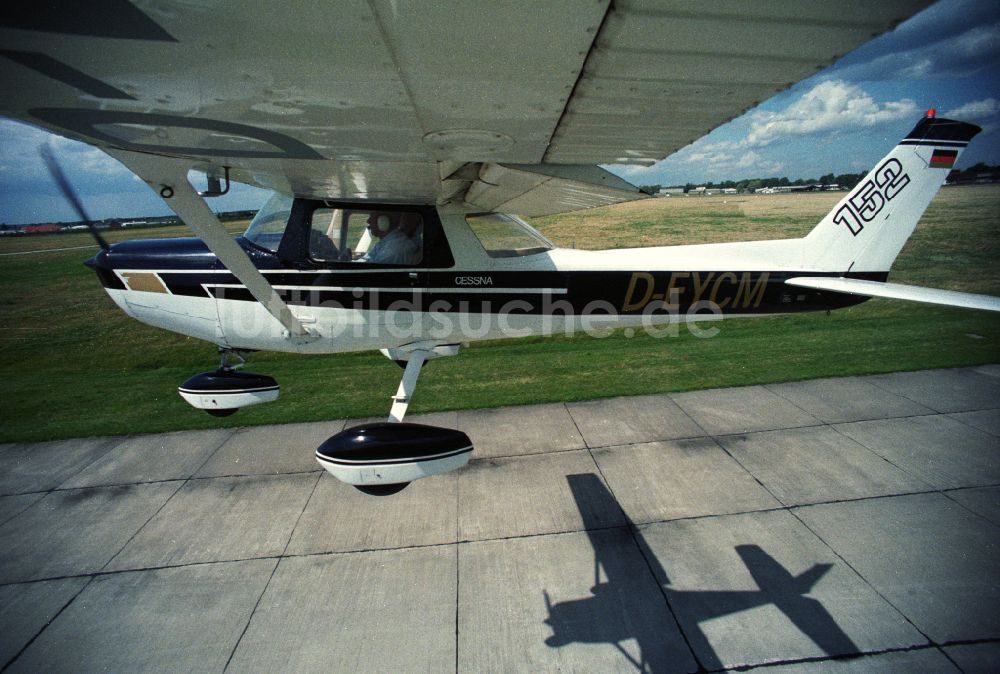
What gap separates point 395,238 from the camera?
12.4ft

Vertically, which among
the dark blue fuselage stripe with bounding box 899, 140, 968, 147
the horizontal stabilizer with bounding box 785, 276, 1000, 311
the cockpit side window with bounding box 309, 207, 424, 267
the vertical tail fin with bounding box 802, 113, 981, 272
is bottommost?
the horizontal stabilizer with bounding box 785, 276, 1000, 311

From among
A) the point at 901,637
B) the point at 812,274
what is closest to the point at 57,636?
the point at 901,637

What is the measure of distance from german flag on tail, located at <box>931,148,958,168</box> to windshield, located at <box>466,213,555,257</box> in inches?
→ 173

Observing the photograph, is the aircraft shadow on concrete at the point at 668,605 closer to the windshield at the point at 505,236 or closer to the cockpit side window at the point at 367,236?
the windshield at the point at 505,236

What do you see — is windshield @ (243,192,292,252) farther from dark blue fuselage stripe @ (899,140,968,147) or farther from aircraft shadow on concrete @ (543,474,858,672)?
dark blue fuselage stripe @ (899,140,968,147)

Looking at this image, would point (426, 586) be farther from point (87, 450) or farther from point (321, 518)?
point (87, 450)

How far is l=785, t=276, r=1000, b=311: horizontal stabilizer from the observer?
3187 mm

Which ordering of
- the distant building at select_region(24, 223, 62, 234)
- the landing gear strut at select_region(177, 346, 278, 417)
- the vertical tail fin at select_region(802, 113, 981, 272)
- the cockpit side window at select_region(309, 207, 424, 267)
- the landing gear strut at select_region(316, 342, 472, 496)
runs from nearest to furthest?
1. the landing gear strut at select_region(316, 342, 472, 496)
2. the cockpit side window at select_region(309, 207, 424, 267)
3. the landing gear strut at select_region(177, 346, 278, 417)
4. the vertical tail fin at select_region(802, 113, 981, 272)
5. the distant building at select_region(24, 223, 62, 234)

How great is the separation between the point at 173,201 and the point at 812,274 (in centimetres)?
581

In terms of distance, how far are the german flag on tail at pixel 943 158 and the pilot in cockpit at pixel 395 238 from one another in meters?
5.62

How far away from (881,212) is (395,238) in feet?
17.6

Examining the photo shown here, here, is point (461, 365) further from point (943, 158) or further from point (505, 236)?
point (943, 158)

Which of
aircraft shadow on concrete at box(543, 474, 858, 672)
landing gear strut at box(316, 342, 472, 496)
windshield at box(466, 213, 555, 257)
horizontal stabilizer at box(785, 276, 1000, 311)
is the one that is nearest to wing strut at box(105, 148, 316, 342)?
landing gear strut at box(316, 342, 472, 496)

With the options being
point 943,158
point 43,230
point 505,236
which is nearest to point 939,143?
point 943,158
